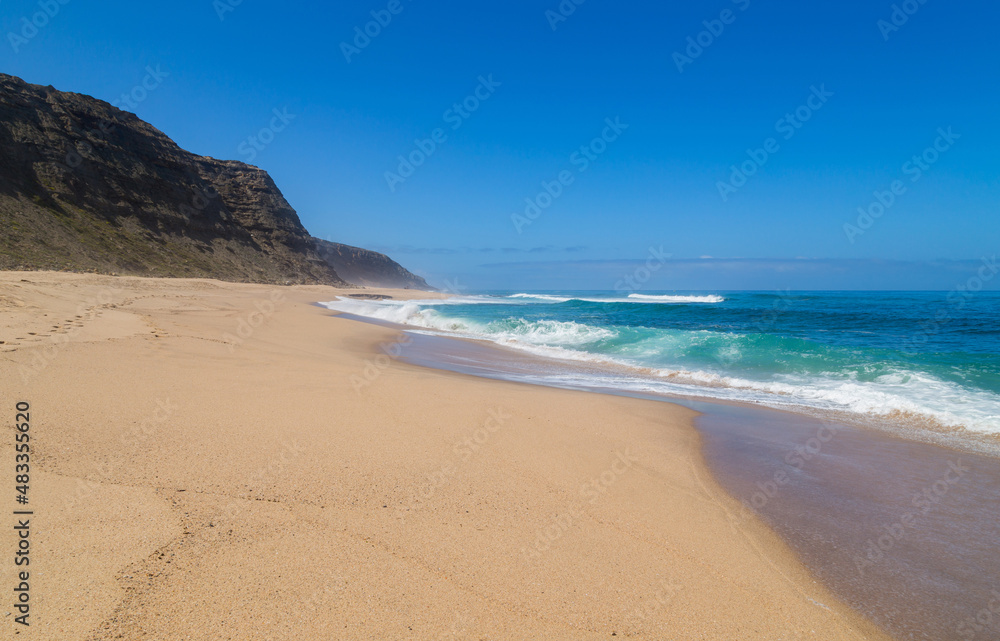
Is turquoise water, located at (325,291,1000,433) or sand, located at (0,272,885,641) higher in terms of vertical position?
turquoise water, located at (325,291,1000,433)

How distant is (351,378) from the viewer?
618cm

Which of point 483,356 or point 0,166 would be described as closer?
point 483,356

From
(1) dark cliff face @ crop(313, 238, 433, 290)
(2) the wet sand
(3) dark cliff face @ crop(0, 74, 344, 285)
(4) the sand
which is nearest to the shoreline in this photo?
(2) the wet sand

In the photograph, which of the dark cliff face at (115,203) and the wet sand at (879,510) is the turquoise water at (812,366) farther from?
the dark cliff face at (115,203)

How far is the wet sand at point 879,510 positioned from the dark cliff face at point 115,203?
30127 millimetres

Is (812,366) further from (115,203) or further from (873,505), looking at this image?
(115,203)

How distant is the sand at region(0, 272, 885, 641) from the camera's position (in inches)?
73.3

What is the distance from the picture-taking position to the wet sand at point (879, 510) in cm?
253

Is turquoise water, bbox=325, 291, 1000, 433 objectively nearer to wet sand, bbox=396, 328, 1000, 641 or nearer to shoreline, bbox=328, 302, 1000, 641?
shoreline, bbox=328, 302, 1000, 641

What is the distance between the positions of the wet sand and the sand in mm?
281

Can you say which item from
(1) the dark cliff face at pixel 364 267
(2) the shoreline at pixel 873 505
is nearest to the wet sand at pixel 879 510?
(2) the shoreline at pixel 873 505

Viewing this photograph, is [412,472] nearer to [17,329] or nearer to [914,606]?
[914,606]

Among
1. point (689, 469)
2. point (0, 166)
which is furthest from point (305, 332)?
point (0, 166)

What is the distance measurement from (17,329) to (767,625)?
859 centimetres
